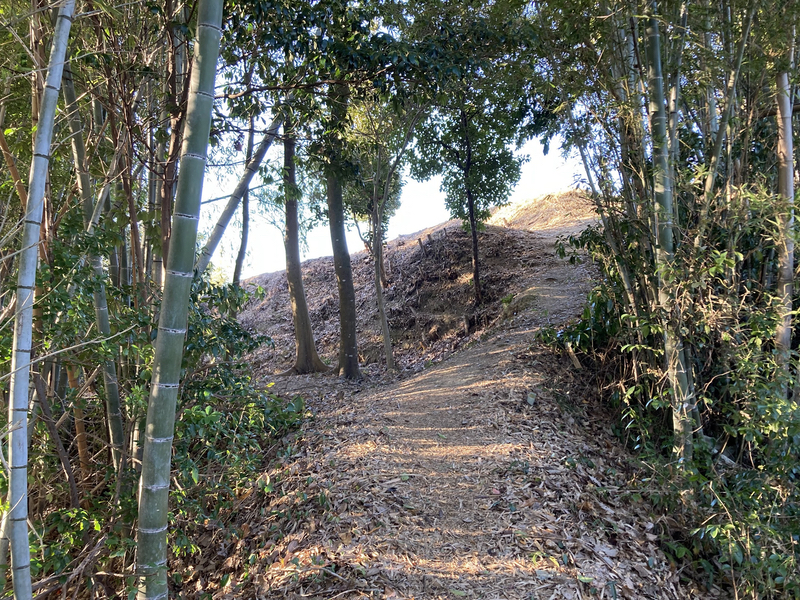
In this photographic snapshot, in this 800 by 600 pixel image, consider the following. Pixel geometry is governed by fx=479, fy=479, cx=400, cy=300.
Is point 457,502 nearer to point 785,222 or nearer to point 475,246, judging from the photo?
point 785,222

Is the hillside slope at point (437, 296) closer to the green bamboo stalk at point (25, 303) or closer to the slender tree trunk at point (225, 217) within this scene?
the slender tree trunk at point (225, 217)

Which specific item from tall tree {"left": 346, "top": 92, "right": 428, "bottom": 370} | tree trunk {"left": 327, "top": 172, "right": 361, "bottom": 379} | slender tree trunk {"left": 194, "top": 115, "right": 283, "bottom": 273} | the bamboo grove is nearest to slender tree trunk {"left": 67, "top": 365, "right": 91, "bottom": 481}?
the bamboo grove

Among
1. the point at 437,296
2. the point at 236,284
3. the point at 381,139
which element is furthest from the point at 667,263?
the point at 437,296

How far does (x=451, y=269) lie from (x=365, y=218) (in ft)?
10.1

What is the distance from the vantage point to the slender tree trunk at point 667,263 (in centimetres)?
408

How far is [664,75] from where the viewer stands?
14.2 ft

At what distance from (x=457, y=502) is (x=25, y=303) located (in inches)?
138

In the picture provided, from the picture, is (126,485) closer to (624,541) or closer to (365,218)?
(624,541)

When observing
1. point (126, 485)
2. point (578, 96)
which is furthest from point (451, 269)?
point (126, 485)

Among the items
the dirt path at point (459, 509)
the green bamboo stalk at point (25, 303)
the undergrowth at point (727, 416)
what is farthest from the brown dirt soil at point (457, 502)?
the green bamboo stalk at point (25, 303)

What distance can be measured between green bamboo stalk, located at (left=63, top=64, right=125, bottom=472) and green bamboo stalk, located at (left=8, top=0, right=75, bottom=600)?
96cm

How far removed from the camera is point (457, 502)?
4238 millimetres

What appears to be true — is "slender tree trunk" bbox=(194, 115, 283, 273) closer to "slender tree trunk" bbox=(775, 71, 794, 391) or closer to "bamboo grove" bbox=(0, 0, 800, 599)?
"bamboo grove" bbox=(0, 0, 800, 599)

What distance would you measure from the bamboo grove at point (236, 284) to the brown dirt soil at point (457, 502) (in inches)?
16.7
